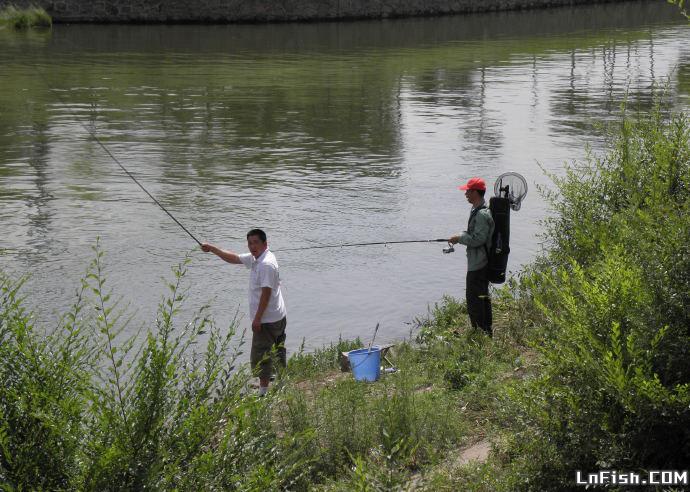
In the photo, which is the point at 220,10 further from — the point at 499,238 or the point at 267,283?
the point at 267,283

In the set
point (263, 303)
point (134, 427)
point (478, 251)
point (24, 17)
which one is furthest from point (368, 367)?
point (24, 17)

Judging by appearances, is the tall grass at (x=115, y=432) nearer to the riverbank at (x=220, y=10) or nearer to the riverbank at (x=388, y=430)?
the riverbank at (x=388, y=430)

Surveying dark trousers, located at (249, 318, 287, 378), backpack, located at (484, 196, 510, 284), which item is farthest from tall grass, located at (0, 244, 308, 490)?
backpack, located at (484, 196, 510, 284)

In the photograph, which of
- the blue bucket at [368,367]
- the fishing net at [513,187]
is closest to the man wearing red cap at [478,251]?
the fishing net at [513,187]

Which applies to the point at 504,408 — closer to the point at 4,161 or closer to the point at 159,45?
the point at 4,161

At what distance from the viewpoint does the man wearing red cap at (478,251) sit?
955 cm

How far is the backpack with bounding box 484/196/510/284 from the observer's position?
31.6 ft

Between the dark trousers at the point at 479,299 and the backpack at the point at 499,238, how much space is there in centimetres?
9

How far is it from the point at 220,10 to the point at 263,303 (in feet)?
139

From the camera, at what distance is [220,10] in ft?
161

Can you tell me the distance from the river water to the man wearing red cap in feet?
3.93

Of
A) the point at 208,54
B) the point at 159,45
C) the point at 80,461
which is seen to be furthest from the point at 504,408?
the point at 159,45

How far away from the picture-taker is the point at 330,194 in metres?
16.3

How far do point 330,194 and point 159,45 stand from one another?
80.9ft
